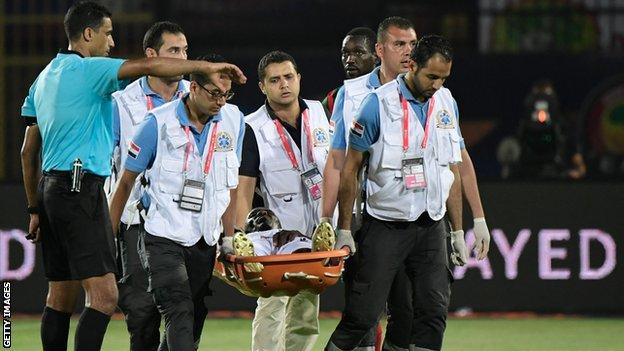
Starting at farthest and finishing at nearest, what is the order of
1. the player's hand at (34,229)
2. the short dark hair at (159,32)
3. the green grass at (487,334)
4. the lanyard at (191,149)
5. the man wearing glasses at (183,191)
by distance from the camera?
the green grass at (487,334) < the short dark hair at (159,32) < the player's hand at (34,229) < the lanyard at (191,149) < the man wearing glasses at (183,191)

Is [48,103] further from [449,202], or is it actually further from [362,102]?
[449,202]

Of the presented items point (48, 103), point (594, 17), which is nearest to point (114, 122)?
point (48, 103)

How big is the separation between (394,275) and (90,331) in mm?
1728

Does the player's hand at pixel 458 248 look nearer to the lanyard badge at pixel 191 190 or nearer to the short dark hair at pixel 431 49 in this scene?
the short dark hair at pixel 431 49

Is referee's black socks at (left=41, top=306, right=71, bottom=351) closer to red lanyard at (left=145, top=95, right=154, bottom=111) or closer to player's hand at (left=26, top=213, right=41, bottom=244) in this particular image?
player's hand at (left=26, top=213, right=41, bottom=244)

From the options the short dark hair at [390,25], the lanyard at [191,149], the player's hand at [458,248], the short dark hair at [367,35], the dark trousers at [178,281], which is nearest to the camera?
the dark trousers at [178,281]

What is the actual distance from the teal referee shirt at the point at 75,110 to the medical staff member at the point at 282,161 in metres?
1.26

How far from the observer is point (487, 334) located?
487 inches

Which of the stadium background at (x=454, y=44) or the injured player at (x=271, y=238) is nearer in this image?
the injured player at (x=271, y=238)

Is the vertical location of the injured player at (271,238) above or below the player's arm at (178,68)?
below

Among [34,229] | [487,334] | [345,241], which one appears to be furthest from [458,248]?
[487,334]

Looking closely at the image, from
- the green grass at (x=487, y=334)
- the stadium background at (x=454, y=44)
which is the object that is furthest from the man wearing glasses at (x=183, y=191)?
the stadium background at (x=454, y=44)

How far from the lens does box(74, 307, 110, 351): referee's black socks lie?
27.4 ft

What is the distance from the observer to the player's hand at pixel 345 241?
8648 millimetres
